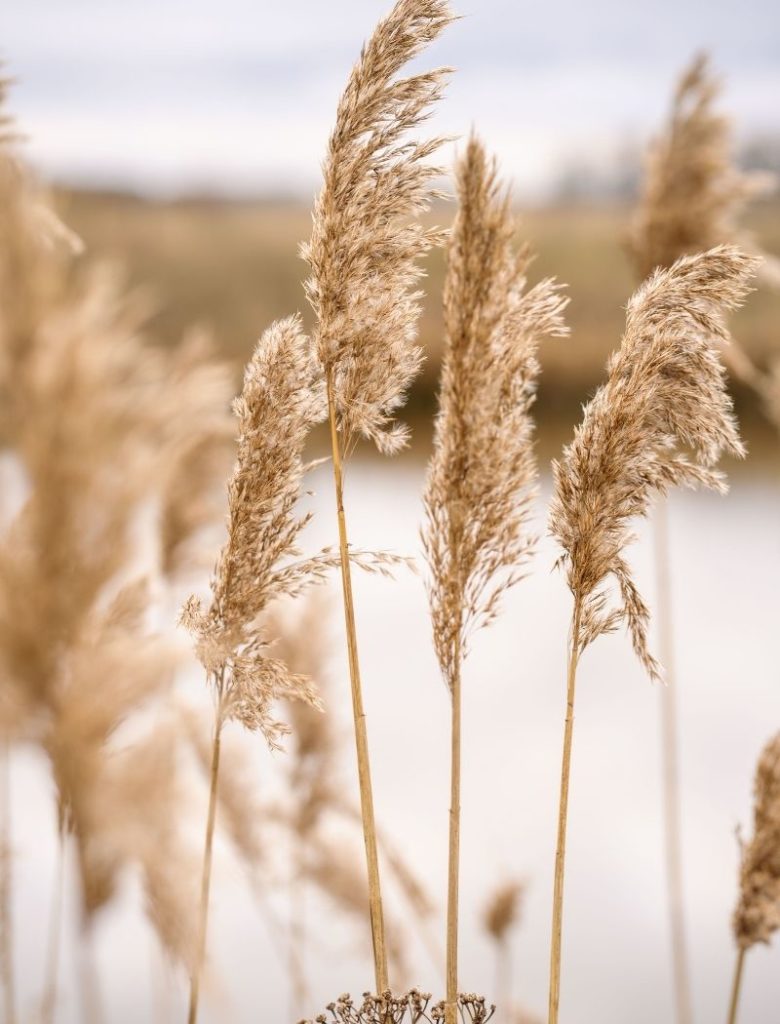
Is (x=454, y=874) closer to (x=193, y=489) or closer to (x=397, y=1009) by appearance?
(x=397, y=1009)

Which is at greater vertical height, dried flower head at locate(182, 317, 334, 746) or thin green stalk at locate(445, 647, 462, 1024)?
dried flower head at locate(182, 317, 334, 746)

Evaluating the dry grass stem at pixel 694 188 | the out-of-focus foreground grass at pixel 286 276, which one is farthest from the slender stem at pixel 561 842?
the out-of-focus foreground grass at pixel 286 276

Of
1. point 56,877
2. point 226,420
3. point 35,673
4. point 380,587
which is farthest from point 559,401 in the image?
point 35,673

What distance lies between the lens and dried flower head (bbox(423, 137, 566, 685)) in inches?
55.5

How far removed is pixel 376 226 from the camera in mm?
1499

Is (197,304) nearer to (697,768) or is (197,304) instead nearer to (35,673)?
(697,768)

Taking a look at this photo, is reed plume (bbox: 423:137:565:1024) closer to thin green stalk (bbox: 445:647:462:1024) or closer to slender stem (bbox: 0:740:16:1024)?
thin green stalk (bbox: 445:647:462:1024)

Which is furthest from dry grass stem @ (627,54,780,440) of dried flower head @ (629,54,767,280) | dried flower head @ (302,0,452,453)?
dried flower head @ (302,0,452,453)

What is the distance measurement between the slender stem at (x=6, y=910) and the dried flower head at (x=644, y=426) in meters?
1.45

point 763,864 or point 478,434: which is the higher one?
point 478,434

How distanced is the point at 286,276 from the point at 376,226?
12.9 metres

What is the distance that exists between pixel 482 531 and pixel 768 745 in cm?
93

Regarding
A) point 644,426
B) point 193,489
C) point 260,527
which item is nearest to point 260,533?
point 260,527

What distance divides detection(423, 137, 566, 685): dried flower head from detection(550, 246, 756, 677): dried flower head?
11 cm
